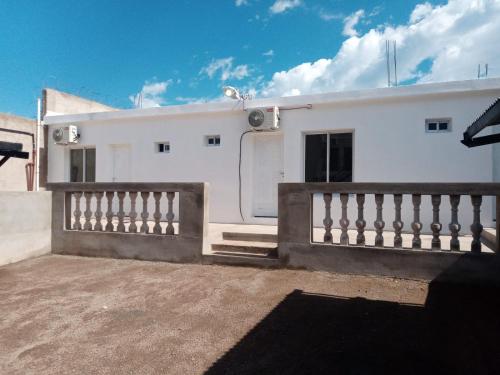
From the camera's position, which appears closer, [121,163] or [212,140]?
[212,140]

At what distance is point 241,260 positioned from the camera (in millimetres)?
5426

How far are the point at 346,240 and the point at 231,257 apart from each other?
1.83m

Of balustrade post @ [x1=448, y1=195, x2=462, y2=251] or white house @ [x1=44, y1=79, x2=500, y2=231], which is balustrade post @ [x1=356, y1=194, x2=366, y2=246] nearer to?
balustrade post @ [x1=448, y1=195, x2=462, y2=251]

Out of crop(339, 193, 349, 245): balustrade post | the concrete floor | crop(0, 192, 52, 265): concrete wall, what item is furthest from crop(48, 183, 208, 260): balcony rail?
crop(339, 193, 349, 245): balustrade post

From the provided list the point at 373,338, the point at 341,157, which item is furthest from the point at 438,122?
the point at 373,338

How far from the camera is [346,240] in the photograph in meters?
4.95

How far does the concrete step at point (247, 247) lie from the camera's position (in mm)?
5590

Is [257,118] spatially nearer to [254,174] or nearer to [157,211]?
[254,174]

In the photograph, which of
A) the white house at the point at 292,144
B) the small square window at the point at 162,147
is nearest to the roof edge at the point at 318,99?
the white house at the point at 292,144

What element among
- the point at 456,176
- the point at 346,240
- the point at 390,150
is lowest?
the point at 346,240

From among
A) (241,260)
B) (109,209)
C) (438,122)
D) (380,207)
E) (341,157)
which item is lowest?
(241,260)

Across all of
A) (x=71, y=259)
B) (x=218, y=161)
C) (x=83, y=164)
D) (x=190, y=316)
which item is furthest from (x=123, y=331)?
(x=83, y=164)

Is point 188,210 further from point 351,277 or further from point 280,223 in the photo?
point 351,277

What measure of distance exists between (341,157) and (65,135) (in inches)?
310
